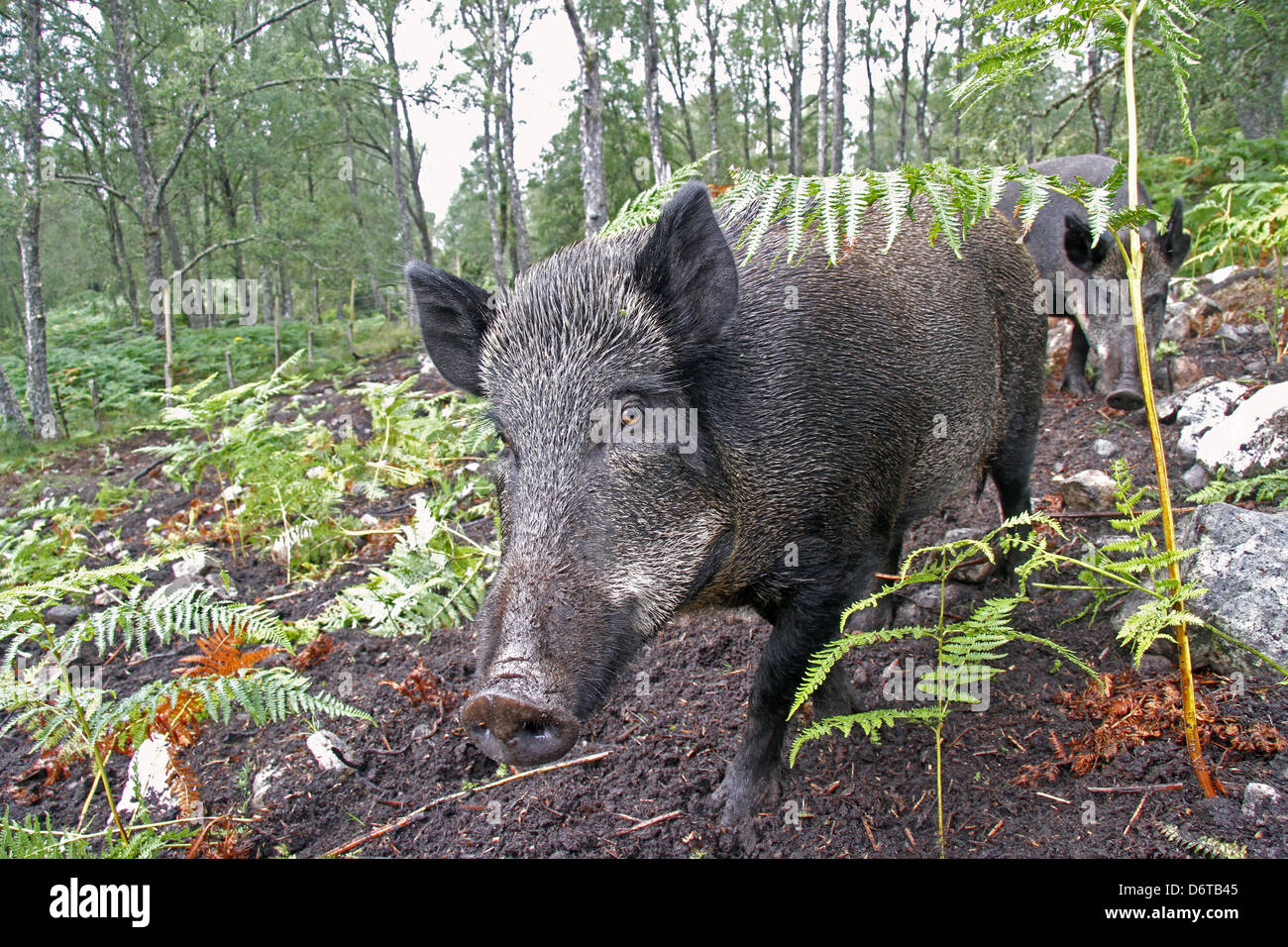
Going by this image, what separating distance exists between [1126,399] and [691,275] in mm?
5588

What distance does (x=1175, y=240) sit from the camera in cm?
762

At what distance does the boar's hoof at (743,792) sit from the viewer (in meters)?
2.78

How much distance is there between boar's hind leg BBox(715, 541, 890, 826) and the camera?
280 centimetres

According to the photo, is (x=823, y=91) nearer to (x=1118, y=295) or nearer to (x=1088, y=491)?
(x=1118, y=295)

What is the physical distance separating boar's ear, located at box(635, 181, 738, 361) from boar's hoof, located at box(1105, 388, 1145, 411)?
5417mm

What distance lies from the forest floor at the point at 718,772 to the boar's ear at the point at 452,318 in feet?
4.71

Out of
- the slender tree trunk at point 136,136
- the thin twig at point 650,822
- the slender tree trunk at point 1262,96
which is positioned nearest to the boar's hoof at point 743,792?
the thin twig at point 650,822

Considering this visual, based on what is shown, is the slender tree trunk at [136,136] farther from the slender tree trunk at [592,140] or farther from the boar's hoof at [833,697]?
the boar's hoof at [833,697]

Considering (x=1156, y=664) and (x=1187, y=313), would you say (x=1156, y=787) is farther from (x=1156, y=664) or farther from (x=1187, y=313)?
(x=1187, y=313)

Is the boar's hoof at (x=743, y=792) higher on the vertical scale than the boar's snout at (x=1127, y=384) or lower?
lower

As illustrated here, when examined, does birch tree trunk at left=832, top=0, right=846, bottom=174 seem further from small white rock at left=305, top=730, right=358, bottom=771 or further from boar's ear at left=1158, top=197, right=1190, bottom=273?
small white rock at left=305, top=730, right=358, bottom=771

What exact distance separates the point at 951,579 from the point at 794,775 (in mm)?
1988

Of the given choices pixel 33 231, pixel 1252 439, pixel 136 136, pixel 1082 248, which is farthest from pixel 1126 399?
pixel 136 136

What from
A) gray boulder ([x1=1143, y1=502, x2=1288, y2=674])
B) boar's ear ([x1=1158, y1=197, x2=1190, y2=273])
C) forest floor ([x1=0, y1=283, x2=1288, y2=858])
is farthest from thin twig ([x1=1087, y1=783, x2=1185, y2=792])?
boar's ear ([x1=1158, y1=197, x2=1190, y2=273])
